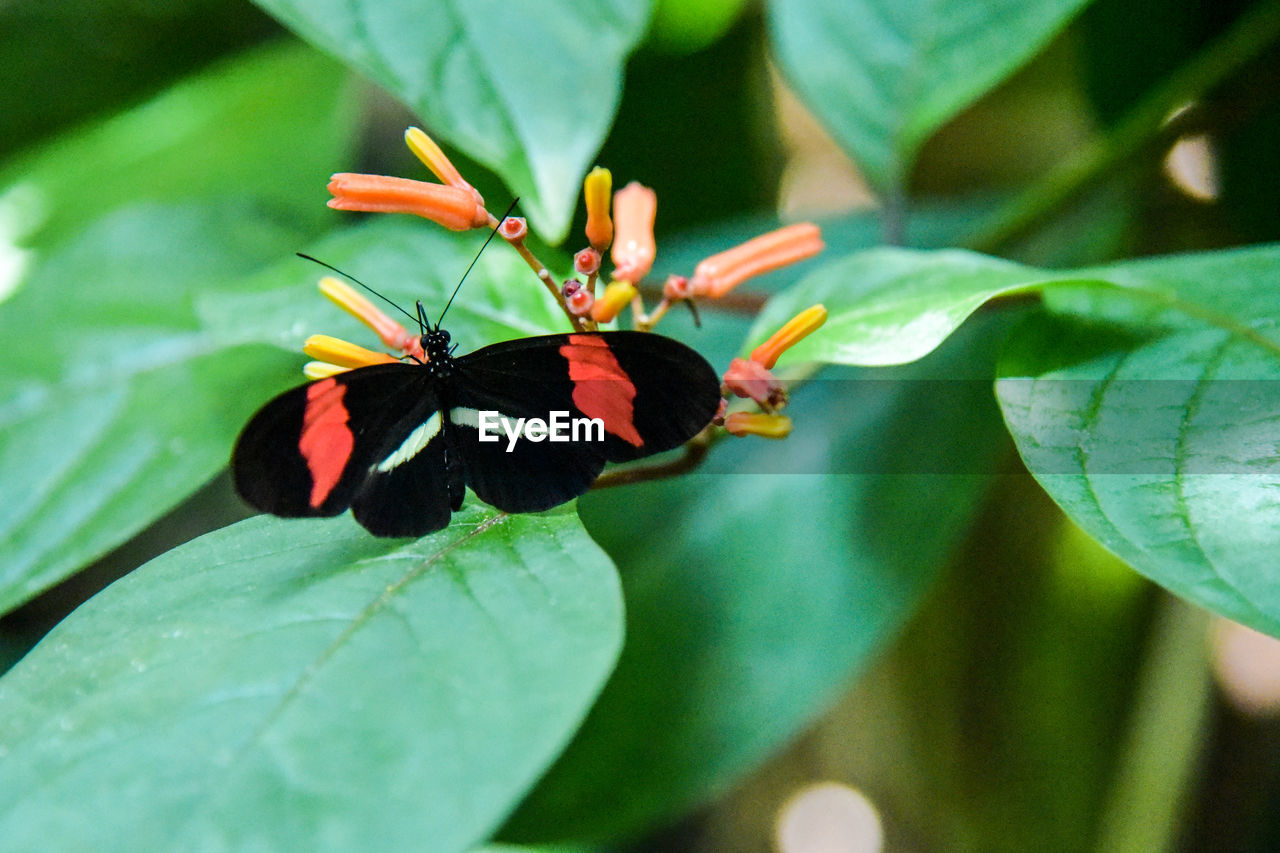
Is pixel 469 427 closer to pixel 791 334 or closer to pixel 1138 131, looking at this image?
pixel 791 334

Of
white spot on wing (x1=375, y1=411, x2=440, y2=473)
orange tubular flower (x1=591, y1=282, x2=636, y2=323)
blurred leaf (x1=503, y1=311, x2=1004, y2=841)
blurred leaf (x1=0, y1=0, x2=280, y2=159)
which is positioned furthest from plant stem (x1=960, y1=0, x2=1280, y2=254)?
blurred leaf (x1=0, y1=0, x2=280, y2=159)

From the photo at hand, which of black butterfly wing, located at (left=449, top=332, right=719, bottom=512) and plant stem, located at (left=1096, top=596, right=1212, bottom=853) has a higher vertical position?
black butterfly wing, located at (left=449, top=332, right=719, bottom=512)

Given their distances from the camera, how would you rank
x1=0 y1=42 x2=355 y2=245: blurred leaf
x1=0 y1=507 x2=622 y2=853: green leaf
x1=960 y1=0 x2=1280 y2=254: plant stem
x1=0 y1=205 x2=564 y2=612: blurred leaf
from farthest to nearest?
1. x1=0 y1=42 x2=355 y2=245: blurred leaf
2. x1=960 y1=0 x2=1280 y2=254: plant stem
3. x1=0 y1=205 x2=564 y2=612: blurred leaf
4. x1=0 y1=507 x2=622 y2=853: green leaf

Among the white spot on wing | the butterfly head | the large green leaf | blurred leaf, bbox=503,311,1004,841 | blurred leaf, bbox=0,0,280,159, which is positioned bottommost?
blurred leaf, bbox=0,0,280,159

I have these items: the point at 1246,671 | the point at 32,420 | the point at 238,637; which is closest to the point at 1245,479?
the point at 238,637

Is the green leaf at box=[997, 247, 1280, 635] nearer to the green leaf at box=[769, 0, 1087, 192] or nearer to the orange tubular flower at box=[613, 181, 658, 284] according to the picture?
the orange tubular flower at box=[613, 181, 658, 284]

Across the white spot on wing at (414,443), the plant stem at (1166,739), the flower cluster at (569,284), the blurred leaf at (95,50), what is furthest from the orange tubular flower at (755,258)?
the blurred leaf at (95,50)

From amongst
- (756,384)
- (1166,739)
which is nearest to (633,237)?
(756,384)

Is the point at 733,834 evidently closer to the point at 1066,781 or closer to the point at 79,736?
the point at 1066,781
